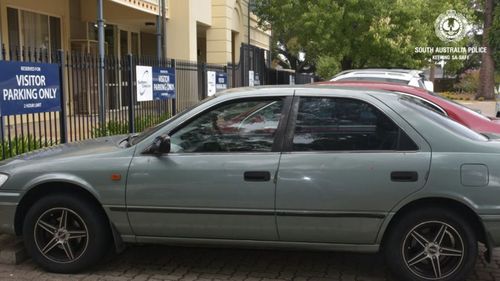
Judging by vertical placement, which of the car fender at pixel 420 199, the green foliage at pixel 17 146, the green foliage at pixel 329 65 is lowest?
the car fender at pixel 420 199

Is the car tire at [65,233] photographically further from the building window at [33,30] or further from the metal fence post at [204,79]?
the metal fence post at [204,79]

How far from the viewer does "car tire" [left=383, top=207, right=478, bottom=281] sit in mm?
4426

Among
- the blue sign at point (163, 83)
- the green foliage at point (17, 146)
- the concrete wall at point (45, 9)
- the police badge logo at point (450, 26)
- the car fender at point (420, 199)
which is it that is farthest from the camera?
the police badge logo at point (450, 26)

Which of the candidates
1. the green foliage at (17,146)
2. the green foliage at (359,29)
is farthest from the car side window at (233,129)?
the green foliage at (359,29)

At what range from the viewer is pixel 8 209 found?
193 inches

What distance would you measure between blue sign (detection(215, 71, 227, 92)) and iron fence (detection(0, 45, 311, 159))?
0.32 metres

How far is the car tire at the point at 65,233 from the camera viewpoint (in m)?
4.83

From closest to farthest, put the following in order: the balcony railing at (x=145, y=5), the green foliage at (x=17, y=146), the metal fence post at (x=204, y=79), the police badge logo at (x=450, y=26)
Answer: the green foliage at (x=17, y=146), the metal fence post at (x=204, y=79), the balcony railing at (x=145, y=5), the police badge logo at (x=450, y=26)

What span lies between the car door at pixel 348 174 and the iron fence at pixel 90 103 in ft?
13.6

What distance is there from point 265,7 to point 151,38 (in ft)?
17.8

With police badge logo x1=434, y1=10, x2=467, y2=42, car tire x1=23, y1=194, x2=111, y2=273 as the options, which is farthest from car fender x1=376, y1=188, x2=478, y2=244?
police badge logo x1=434, y1=10, x2=467, y2=42

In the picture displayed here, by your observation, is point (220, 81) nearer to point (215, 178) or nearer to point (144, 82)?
point (144, 82)

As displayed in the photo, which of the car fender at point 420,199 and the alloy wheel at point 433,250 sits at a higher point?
the car fender at point 420,199

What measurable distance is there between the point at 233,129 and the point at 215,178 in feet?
1.47
